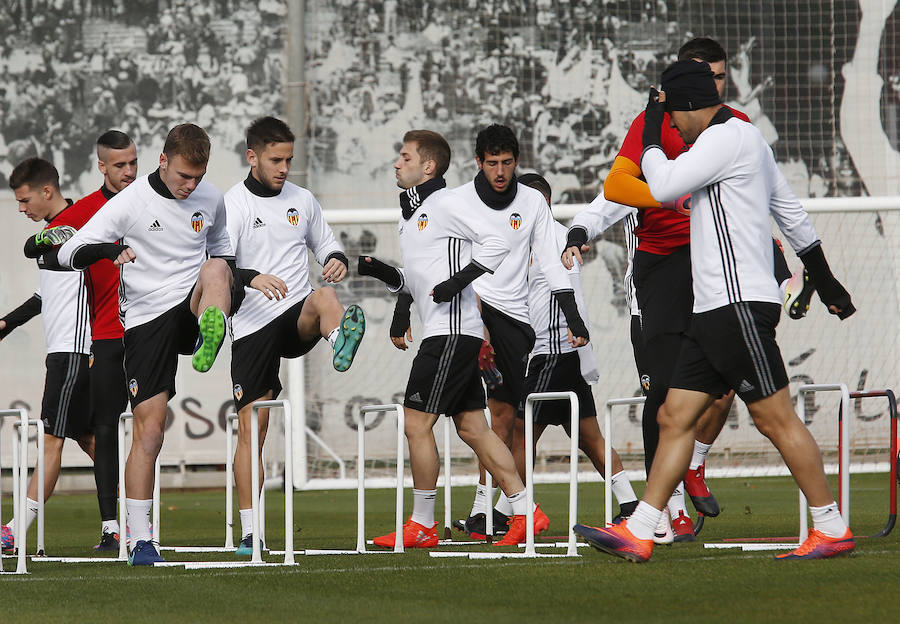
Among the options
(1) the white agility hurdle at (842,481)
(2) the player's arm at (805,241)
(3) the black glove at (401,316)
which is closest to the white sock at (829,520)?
(1) the white agility hurdle at (842,481)

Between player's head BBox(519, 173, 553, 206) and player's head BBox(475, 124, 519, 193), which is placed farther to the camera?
player's head BBox(519, 173, 553, 206)

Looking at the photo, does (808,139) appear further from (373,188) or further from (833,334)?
(373,188)

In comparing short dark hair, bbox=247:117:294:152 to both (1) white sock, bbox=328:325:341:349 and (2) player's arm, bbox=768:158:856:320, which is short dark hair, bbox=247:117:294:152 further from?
(2) player's arm, bbox=768:158:856:320

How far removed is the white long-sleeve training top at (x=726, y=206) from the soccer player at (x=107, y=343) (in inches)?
148

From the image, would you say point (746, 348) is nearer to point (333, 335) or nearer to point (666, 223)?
point (666, 223)

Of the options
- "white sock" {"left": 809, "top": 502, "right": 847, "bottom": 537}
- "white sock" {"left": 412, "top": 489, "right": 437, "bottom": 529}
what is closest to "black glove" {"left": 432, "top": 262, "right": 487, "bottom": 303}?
"white sock" {"left": 412, "top": 489, "right": 437, "bottom": 529}

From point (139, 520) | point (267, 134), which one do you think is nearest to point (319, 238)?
point (267, 134)

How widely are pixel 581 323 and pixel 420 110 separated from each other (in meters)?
9.41

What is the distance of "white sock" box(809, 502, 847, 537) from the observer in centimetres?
532

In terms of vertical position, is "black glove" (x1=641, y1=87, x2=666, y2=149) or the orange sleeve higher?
"black glove" (x1=641, y1=87, x2=666, y2=149)

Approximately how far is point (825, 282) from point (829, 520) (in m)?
1.04

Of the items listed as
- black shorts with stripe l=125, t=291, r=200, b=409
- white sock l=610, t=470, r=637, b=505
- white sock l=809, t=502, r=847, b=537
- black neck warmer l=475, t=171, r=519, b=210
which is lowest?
white sock l=610, t=470, r=637, b=505

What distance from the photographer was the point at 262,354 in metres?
7.30

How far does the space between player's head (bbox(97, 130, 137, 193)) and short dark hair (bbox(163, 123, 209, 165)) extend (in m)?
1.62
